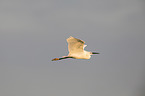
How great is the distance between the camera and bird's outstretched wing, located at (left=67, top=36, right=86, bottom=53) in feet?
117

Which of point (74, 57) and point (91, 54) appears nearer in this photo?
point (74, 57)

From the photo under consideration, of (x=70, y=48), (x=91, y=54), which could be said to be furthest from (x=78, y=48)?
(x=91, y=54)

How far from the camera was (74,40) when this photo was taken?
35531mm

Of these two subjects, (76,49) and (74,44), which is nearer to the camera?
(74,44)

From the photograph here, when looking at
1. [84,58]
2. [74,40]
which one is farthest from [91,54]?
[74,40]

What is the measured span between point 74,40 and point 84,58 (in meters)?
4.23

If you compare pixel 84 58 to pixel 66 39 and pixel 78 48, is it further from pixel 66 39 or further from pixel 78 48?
pixel 66 39

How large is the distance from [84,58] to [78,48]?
6.68 feet

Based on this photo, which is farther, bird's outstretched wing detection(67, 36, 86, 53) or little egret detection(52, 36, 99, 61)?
little egret detection(52, 36, 99, 61)

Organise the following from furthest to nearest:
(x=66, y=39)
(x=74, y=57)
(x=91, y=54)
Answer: (x=91, y=54), (x=74, y=57), (x=66, y=39)

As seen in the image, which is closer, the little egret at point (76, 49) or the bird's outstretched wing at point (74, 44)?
the bird's outstretched wing at point (74, 44)

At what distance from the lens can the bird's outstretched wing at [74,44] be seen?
35531mm

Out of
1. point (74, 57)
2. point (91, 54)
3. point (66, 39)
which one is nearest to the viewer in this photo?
point (66, 39)

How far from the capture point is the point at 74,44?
120 ft
